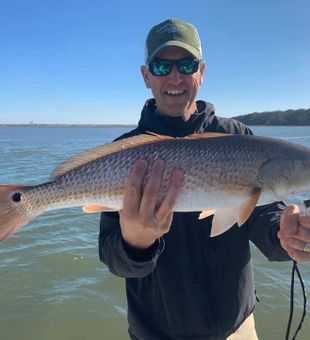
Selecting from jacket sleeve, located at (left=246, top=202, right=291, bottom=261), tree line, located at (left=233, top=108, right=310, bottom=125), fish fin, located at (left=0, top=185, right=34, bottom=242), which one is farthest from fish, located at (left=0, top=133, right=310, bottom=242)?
tree line, located at (left=233, top=108, right=310, bottom=125)

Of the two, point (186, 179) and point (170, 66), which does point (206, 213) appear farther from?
point (170, 66)

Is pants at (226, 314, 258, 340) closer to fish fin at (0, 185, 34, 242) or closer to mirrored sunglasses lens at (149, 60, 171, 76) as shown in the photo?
fish fin at (0, 185, 34, 242)

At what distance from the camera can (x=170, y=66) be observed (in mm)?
3781

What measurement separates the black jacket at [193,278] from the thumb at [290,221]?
0.43 meters

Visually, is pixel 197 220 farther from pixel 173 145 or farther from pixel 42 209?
pixel 42 209

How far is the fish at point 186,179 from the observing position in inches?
118

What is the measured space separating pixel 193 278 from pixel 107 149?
1.28 m

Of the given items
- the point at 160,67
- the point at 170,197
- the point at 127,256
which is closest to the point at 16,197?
the point at 127,256

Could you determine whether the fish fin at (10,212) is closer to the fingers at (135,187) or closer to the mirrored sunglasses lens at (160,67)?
the fingers at (135,187)

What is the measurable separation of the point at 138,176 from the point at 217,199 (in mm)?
663

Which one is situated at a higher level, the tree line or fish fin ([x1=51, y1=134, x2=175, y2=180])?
the tree line

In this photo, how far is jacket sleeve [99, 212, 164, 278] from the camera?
2.95m

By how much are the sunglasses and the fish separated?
926 millimetres

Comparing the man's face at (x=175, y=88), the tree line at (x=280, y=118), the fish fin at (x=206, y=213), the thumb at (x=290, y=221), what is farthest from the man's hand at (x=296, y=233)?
the tree line at (x=280, y=118)
